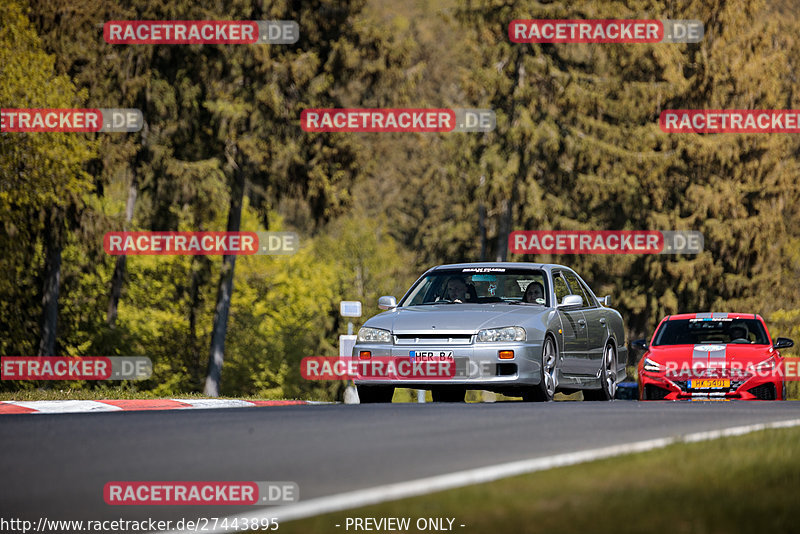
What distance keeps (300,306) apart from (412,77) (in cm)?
2491

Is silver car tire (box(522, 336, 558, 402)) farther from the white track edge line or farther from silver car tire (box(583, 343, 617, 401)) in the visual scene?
the white track edge line

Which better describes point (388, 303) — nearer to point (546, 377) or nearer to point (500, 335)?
point (500, 335)

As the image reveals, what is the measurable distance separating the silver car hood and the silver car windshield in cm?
45

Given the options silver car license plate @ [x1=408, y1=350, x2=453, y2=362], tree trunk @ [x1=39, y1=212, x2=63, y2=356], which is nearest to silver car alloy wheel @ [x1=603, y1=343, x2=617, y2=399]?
silver car license plate @ [x1=408, y1=350, x2=453, y2=362]

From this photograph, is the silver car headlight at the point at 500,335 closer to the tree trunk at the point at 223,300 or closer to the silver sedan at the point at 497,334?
the silver sedan at the point at 497,334

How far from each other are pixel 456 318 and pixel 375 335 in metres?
0.93

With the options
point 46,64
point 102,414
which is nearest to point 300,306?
point 46,64

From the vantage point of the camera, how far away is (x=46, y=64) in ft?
93.5

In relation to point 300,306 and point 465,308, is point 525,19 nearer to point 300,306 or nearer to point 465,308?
point 300,306

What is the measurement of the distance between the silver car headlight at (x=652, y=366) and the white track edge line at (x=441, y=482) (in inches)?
331

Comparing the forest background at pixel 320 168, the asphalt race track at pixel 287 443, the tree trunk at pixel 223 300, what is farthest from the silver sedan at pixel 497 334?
the tree trunk at pixel 223 300

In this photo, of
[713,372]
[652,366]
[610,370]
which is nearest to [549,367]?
[610,370]

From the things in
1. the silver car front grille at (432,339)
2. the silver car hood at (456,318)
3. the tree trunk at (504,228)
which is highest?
the tree trunk at (504,228)

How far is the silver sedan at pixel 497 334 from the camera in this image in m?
14.8
